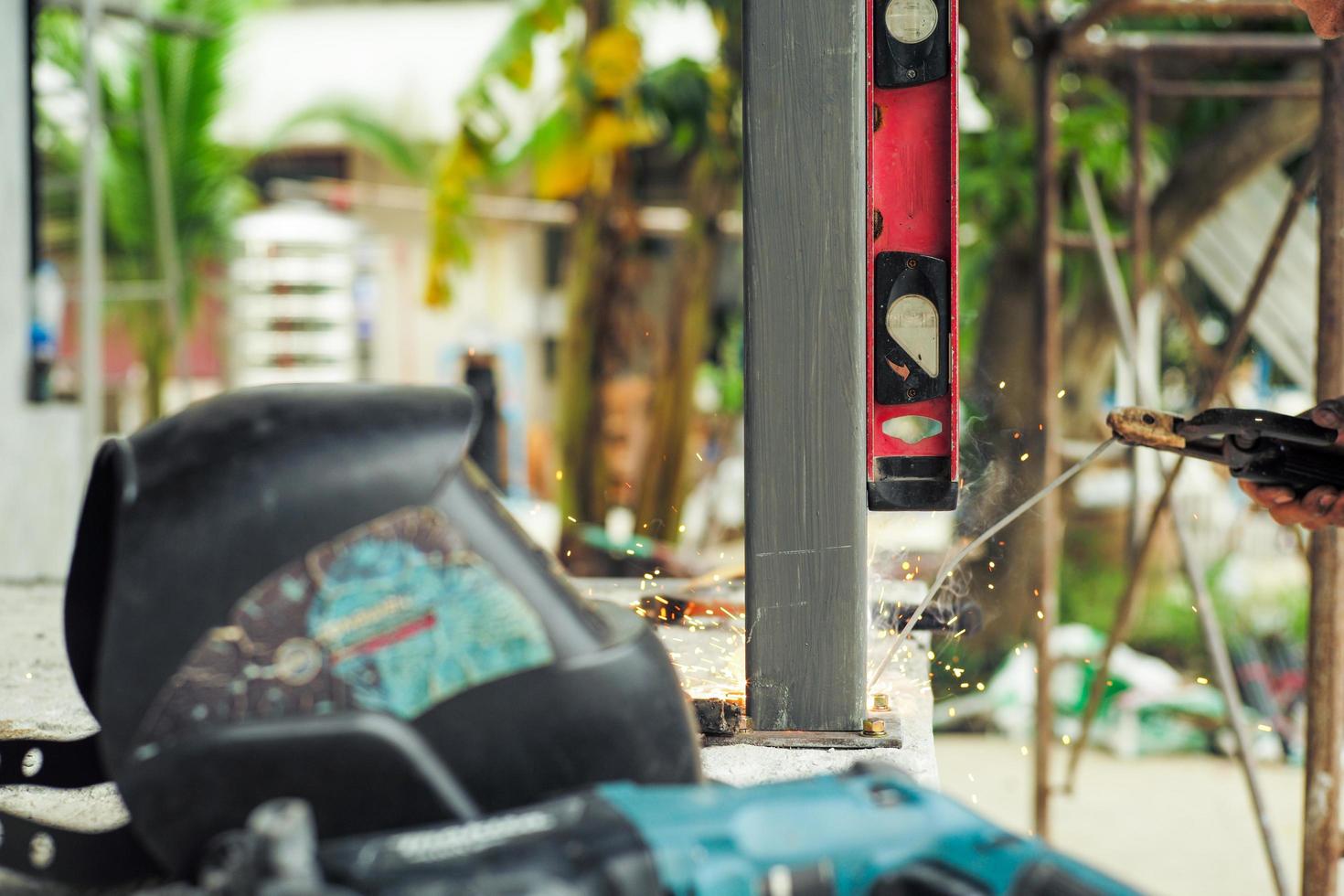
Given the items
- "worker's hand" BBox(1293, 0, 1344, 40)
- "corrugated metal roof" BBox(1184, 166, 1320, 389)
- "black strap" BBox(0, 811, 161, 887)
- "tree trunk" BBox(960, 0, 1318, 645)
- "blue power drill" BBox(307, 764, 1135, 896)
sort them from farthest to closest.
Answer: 1. "tree trunk" BBox(960, 0, 1318, 645)
2. "corrugated metal roof" BBox(1184, 166, 1320, 389)
3. "worker's hand" BBox(1293, 0, 1344, 40)
4. "black strap" BBox(0, 811, 161, 887)
5. "blue power drill" BBox(307, 764, 1135, 896)

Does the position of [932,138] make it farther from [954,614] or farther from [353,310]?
[353,310]

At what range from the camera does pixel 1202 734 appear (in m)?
6.17

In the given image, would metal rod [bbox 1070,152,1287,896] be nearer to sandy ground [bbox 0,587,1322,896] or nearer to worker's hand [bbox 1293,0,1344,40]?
sandy ground [bbox 0,587,1322,896]

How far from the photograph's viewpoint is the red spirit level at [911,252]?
1.69 metres

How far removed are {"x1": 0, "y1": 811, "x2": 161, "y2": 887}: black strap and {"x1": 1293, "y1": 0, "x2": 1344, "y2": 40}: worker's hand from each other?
2.00 metres

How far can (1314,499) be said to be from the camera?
5.91 feet

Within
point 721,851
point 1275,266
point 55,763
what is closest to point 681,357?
point 1275,266

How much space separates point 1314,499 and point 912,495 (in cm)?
57


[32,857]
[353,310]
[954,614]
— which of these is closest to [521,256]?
[353,310]

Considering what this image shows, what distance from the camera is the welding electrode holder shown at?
173 cm

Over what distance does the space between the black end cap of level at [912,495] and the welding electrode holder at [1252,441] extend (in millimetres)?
263

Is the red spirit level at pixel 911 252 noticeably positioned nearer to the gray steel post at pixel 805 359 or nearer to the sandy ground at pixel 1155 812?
the gray steel post at pixel 805 359

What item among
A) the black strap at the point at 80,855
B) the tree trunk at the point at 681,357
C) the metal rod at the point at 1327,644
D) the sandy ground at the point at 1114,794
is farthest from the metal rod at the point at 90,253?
the metal rod at the point at 1327,644

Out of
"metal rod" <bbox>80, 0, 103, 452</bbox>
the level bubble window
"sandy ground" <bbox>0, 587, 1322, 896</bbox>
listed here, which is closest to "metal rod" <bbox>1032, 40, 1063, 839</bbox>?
"sandy ground" <bbox>0, 587, 1322, 896</bbox>
